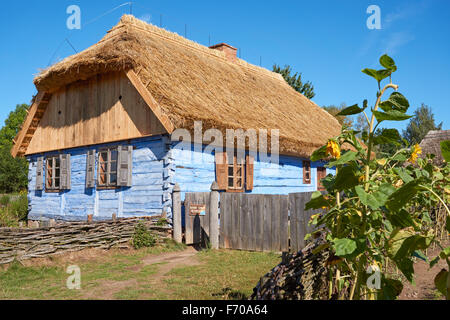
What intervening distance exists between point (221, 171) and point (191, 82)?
2.94 meters

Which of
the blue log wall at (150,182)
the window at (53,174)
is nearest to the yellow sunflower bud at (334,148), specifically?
the blue log wall at (150,182)

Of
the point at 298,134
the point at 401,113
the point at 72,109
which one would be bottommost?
the point at 401,113

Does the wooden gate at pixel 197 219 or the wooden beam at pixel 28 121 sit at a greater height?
the wooden beam at pixel 28 121

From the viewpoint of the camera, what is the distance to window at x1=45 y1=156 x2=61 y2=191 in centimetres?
1385

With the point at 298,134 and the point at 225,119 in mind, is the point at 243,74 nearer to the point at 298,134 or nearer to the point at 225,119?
the point at 298,134

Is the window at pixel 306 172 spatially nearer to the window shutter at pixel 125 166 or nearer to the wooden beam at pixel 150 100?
the window shutter at pixel 125 166

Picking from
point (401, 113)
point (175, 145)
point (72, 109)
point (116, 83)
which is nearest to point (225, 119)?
point (175, 145)

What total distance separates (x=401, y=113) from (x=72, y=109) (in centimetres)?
1300

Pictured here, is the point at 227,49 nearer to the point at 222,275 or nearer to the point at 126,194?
the point at 126,194

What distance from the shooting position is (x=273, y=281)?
3.11 meters

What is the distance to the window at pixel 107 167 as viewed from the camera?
38.9 ft

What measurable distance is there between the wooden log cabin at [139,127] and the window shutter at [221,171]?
30 mm

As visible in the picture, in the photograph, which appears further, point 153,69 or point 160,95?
point 153,69

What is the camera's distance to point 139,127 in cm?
1095
